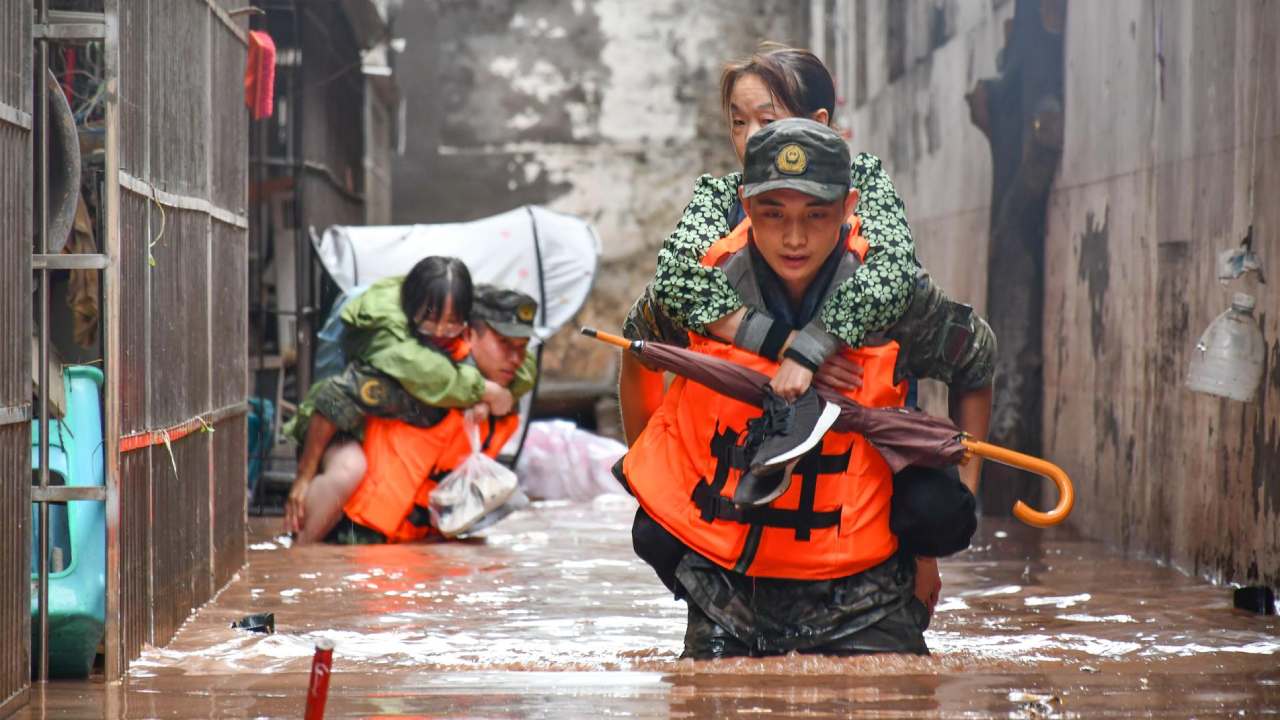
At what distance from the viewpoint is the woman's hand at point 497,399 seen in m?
8.48

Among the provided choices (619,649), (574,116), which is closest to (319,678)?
(619,649)

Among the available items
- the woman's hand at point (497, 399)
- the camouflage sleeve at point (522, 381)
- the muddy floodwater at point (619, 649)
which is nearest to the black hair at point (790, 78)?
the muddy floodwater at point (619, 649)

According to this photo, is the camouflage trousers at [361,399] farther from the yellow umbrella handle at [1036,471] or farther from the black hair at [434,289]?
the yellow umbrella handle at [1036,471]

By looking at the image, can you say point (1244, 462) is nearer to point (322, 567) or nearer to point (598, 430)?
point (322, 567)

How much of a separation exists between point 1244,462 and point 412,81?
45.8 feet

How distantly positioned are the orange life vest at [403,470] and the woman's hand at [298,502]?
214mm

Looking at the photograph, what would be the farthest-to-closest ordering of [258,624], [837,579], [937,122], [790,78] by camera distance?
[937,122]
[258,624]
[790,78]
[837,579]

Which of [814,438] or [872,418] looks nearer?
[814,438]

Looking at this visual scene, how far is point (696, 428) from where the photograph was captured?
4305mm

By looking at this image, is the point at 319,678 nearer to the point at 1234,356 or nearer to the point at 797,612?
the point at 797,612

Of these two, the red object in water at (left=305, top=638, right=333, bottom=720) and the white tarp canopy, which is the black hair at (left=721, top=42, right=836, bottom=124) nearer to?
the red object in water at (left=305, top=638, right=333, bottom=720)

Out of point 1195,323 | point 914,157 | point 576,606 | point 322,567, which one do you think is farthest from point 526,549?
point 914,157

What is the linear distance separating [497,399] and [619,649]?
3.59m

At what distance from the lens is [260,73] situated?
7793 mm
